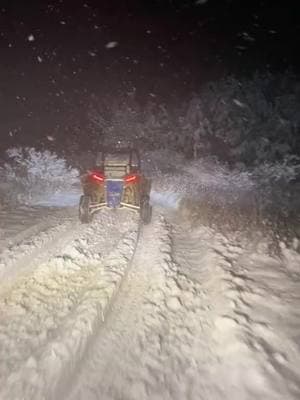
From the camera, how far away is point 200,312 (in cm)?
406

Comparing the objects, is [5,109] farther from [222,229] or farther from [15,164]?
[222,229]

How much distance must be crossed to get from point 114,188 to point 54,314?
14.8 feet

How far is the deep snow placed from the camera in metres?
2.98

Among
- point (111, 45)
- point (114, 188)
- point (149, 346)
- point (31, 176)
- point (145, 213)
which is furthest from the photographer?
point (111, 45)

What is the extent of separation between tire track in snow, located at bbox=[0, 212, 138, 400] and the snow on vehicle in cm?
183

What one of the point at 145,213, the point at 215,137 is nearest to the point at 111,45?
the point at 215,137

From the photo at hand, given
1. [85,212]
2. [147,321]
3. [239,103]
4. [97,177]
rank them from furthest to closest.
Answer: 1. [239,103]
2. [97,177]
3. [85,212]
4. [147,321]

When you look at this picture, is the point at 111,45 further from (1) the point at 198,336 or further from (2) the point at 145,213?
(1) the point at 198,336

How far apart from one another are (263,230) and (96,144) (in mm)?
14046

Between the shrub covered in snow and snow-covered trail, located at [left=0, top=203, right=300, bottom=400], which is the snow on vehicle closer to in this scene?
snow-covered trail, located at [left=0, top=203, right=300, bottom=400]

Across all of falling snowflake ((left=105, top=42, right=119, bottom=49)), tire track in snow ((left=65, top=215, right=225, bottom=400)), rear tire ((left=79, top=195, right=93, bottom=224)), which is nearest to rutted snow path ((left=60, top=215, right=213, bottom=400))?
tire track in snow ((left=65, top=215, right=225, bottom=400))

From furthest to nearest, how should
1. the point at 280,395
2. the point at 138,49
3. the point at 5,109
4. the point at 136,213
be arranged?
the point at 138,49 → the point at 5,109 → the point at 136,213 → the point at 280,395

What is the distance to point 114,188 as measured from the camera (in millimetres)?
8070

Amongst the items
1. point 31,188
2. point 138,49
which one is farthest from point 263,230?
point 138,49
